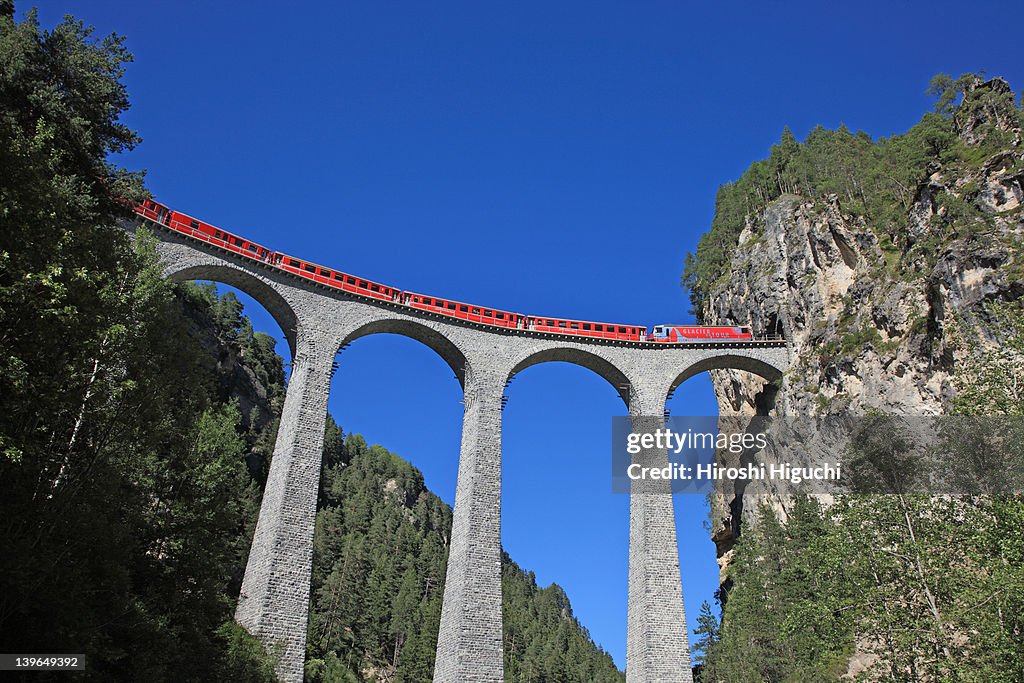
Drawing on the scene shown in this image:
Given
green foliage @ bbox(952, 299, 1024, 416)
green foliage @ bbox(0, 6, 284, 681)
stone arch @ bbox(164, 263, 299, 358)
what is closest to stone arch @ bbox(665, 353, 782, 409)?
stone arch @ bbox(164, 263, 299, 358)

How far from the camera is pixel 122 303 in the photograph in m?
14.5

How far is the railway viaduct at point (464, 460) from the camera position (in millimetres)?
25312

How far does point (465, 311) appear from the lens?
34.2 metres

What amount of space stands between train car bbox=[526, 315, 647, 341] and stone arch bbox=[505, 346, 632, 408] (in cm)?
90

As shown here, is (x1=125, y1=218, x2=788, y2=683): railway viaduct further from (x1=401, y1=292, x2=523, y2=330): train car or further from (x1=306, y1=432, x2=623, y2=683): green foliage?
(x1=306, y1=432, x2=623, y2=683): green foliage

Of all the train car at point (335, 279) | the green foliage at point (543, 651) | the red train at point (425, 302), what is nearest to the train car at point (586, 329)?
the red train at point (425, 302)

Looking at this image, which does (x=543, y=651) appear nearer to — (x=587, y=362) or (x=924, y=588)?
(x=587, y=362)

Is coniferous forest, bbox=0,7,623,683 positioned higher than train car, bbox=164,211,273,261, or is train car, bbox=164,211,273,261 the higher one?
train car, bbox=164,211,273,261

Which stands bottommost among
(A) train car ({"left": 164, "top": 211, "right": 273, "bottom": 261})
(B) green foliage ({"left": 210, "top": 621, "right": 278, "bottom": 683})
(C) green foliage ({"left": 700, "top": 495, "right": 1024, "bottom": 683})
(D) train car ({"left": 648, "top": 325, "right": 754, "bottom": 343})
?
(B) green foliage ({"left": 210, "top": 621, "right": 278, "bottom": 683})

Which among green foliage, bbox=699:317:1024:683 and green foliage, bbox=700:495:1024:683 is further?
green foliage, bbox=699:317:1024:683

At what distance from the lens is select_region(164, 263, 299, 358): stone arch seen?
2828 centimetres

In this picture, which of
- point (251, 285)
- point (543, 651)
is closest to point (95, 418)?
point (251, 285)

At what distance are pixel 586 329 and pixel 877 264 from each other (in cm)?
1433

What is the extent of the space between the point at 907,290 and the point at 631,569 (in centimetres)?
1678
